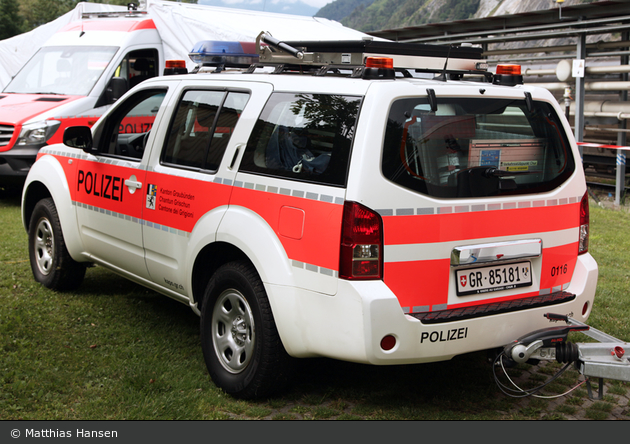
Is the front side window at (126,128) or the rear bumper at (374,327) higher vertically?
the front side window at (126,128)

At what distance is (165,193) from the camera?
4301 millimetres

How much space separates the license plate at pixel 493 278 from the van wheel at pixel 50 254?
3.63 m

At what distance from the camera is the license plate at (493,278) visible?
3.31 metres

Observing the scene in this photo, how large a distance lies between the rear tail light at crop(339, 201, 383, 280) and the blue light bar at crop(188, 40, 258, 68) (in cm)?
226

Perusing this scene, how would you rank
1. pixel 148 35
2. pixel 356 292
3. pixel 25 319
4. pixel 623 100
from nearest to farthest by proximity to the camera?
1. pixel 356 292
2. pixel 25 319
3. pixel 148 35
4. pixel 623 100

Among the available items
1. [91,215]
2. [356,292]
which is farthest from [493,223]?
[91,215]

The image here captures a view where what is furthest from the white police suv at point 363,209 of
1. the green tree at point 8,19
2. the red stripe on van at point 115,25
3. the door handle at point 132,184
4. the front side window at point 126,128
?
the green tree at point 8,19

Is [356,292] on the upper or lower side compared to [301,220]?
lower

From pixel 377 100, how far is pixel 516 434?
1898mm

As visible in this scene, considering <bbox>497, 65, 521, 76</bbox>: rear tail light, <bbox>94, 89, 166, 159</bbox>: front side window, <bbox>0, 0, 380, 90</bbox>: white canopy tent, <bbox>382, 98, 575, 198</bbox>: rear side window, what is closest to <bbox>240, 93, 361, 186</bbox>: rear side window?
<bbox>382, 98, 575, 198</bbox>: rear side window

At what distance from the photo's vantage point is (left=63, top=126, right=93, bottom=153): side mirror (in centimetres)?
504

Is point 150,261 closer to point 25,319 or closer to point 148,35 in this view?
point 25,319

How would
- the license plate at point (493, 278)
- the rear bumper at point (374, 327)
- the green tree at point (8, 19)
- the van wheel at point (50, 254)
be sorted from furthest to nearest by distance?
the green tree at point (8, 19), the van wheel at point (50, 254), the license plate at point (493, 278), the rear bumper at point (374, 327)

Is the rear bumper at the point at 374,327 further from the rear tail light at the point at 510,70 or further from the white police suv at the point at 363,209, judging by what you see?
the rear tail light at the point at 510,70
